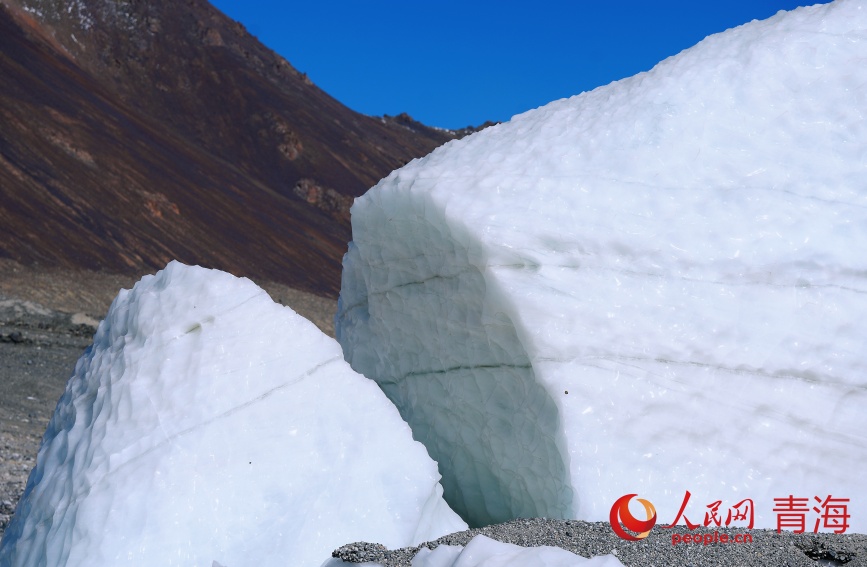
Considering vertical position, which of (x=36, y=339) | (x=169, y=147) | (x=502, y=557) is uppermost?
(x=169, y=147)

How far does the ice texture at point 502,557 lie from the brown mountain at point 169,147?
91.7 ft

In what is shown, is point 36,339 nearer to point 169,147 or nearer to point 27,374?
point 27,374

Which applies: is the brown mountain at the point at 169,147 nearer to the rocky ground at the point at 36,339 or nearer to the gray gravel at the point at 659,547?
the rocky ground at the point at 36,339

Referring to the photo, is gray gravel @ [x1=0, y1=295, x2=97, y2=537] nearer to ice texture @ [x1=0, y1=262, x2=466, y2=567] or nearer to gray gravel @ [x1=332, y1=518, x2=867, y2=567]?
ice texture @ [x1=0, y1=262, x2=466, y2=567]

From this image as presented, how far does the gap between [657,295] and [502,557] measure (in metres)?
2.11

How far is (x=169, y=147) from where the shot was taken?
161ft

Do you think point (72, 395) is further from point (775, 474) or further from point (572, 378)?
point (775, 474)

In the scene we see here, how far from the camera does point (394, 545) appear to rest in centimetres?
450

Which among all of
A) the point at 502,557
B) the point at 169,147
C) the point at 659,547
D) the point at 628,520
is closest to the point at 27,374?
the point at 628,520

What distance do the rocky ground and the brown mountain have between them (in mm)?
1314

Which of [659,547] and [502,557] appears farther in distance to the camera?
[659,547]

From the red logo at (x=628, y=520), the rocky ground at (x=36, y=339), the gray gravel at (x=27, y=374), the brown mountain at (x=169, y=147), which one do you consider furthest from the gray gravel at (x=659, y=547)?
the brown mountain at (x=169, y=147)

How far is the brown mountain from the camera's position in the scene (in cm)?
3516

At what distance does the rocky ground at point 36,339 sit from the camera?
1134 centimetres
